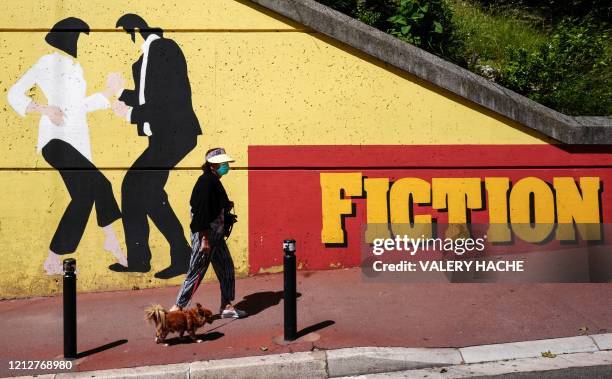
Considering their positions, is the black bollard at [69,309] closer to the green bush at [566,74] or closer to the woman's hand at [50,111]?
the woman's hand at [50,111]

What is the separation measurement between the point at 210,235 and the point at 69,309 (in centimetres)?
152

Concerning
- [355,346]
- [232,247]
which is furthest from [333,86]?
[355,346]

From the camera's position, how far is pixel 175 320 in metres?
6.21

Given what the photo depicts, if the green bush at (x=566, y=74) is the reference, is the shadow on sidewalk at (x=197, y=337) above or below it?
below

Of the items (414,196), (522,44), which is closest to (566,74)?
(522,44)

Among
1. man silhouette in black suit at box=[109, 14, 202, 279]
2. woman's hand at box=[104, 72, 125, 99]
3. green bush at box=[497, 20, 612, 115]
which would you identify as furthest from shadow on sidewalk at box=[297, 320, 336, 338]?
green bush at box=[497, 20, 612, 115]

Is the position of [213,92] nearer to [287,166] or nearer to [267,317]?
[287,166]

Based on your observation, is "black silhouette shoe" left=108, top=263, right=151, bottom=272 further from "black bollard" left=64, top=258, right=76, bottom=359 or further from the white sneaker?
"black bollard" left=64, top=258, right=76, bottom=359

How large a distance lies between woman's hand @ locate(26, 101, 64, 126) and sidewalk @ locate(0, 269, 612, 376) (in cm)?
216

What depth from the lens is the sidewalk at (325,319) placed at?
6.17 metres

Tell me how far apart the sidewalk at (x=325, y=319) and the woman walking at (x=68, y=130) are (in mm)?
841

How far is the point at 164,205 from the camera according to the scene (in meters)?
8.33

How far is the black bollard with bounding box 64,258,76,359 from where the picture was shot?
601 centimetres

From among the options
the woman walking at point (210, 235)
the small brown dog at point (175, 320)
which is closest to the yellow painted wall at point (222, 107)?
the woman walking at point (210, 235)
